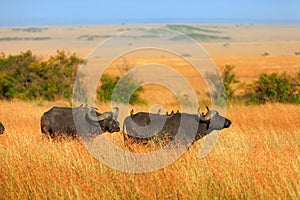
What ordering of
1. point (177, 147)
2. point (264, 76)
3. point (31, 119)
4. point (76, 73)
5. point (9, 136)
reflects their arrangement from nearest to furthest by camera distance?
point (177, 147) < point (9, 136) < point (31, 119) < point (264, 76) < point (76, 73)

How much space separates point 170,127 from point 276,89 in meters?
11.6

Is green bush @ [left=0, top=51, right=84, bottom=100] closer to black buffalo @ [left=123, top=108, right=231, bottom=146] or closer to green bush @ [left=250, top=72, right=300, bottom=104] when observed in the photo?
green bush @ [left=250, top=72, right=300, bottom=104]

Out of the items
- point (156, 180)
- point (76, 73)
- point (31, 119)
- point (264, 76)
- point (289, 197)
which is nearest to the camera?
point (289, 197)

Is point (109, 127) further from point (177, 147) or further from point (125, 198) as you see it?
point (125, 198)

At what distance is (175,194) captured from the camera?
21.7 feet

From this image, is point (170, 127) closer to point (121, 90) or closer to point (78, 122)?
point (78, 122)

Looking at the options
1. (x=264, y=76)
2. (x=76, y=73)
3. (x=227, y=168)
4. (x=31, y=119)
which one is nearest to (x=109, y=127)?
(x=227, y=168)

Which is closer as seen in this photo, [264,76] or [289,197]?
[289,197]

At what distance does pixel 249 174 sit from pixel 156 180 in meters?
1.36

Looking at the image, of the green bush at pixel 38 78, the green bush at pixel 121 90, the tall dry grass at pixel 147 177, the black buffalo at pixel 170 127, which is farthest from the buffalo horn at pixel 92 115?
the green bush at pixel 38 78

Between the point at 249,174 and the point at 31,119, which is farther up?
the point at 249,174

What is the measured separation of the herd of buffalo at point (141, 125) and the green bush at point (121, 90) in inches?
405

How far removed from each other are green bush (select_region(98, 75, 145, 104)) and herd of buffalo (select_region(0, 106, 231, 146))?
10.3 metres

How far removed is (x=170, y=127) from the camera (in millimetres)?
10609
